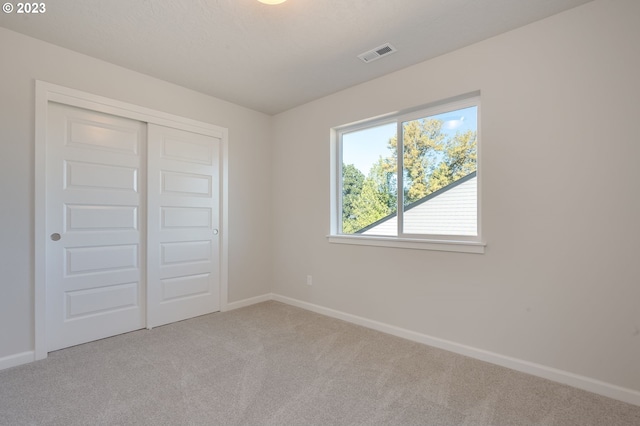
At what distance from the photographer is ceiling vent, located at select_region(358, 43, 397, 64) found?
2.61m

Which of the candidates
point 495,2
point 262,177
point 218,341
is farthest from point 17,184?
point 495,2

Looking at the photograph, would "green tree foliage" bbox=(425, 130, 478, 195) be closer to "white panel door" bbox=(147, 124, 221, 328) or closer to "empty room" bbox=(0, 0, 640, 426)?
"empty room" bbox=(0, 0, 640, 426)

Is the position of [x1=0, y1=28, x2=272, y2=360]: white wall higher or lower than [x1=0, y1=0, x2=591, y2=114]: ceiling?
lower

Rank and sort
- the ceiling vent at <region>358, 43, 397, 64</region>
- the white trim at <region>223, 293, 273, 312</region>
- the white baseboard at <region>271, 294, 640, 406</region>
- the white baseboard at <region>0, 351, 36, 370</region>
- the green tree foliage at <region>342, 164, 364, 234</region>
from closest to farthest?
1. the white baseboard at <region>271, 294, 640, 406</region>
2. the white baseboard at <region>0, 351, 36, 370</region>
3. the ceiling vent at <region>358, 43, 397, 64</region>
4. the green tree foliage at <region>342, 164, 364, 234</region>
5. the white trim at <region>223, 293, 273, 312</region>

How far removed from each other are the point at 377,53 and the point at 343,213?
5.89 ft

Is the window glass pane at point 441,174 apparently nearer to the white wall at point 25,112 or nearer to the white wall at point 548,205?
the white wall at point 548,205

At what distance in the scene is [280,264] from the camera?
14.0ft

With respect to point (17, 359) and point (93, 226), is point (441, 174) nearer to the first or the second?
point (93, 226)

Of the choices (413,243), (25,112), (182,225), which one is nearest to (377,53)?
(413,243)

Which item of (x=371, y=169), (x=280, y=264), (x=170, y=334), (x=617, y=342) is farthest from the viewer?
(x=280, y=264)

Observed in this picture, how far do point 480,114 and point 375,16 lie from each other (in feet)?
3.96

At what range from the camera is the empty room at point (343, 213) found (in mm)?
1979

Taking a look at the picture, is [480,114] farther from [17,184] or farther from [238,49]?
[17,184]

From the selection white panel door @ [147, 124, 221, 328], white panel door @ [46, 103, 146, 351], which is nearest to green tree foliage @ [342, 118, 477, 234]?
white panel door @ [147, 124, 221, 328]
